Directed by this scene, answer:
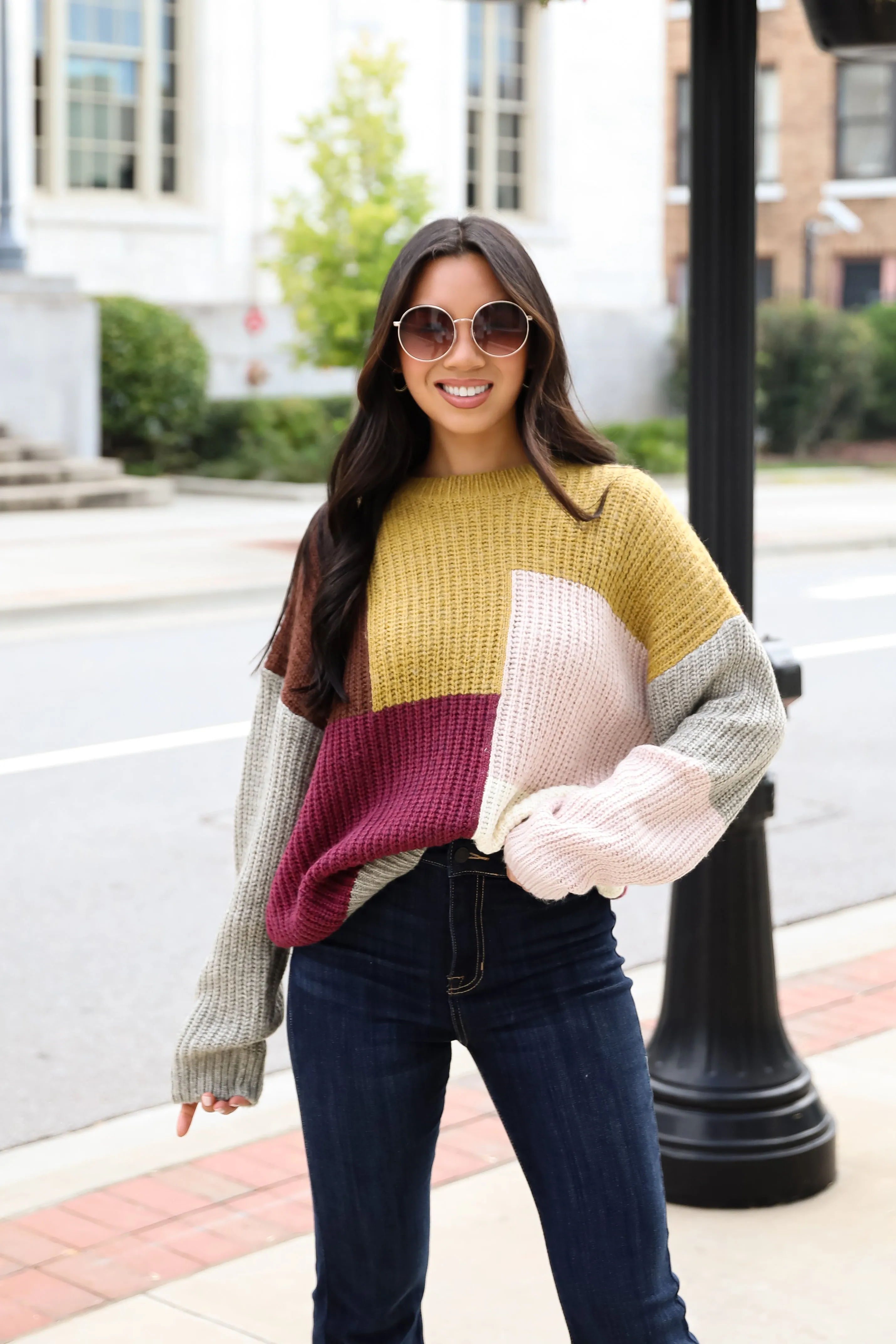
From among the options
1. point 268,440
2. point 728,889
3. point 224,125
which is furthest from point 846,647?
point 224,125

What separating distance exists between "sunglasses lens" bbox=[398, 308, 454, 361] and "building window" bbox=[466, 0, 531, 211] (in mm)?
28070

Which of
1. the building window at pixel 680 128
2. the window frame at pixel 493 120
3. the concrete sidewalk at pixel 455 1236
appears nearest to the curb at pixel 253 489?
the window frame at pixel 493 120

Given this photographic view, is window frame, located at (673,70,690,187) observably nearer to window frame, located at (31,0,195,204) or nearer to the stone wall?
window frame, located at (31,0,195,204)

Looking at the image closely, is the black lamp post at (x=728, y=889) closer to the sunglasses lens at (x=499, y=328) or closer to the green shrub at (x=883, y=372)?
the sunglasses lens at (x=499, y=328)

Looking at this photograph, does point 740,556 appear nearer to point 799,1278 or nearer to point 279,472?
point 799,1278

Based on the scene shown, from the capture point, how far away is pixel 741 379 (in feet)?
12.7

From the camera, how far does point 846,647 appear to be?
11.8 meters

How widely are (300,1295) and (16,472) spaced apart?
17407 mm

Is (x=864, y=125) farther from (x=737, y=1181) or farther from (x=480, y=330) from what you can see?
(x=480, y=330)

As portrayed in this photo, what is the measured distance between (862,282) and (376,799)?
38.3 meters

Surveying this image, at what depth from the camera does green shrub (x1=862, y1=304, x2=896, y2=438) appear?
1267 inches

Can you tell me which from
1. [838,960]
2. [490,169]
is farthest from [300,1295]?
[490,169]

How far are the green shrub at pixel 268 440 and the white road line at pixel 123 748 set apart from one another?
14.6 m

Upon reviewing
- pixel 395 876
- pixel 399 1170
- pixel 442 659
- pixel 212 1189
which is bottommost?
pixel 212 1189
